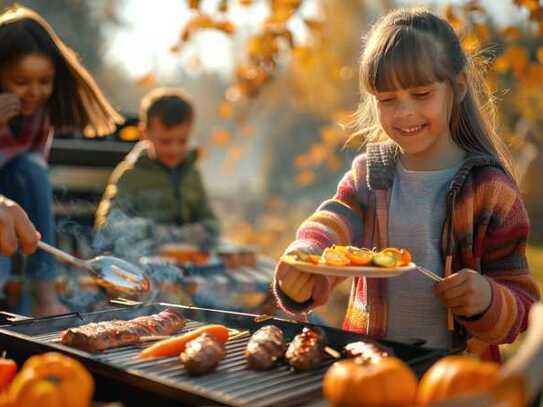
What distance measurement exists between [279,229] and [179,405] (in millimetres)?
10102

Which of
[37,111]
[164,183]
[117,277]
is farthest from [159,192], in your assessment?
[117,277]

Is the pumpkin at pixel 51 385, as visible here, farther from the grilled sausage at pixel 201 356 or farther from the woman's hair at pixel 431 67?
the woman's hair at pixel 431 67

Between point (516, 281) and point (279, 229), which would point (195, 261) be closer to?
point (516, 281)

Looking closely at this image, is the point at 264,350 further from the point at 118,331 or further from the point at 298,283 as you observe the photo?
the point at 118,331

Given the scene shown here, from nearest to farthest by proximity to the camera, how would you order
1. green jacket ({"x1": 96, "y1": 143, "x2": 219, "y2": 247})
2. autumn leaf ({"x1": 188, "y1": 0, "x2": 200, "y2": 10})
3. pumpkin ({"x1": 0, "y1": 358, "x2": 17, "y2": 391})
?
1. pumpkin ({"x1": 0, "y1": 358, "x2": 17, "y2": 391})
2. autumn leaf ({"x1": 188, "y1": 0, "x2": 200, "y2": 10})
3. green jacket ({"x1": 96, "y1": 143, "x2": 219, "y2": 247})

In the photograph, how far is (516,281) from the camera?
234cm

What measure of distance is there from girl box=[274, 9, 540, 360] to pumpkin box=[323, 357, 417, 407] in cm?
75

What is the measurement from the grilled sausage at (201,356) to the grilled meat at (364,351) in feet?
1.14

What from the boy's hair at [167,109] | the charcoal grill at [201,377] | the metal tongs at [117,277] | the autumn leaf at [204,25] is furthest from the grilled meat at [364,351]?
the boy's hair at [167,109]

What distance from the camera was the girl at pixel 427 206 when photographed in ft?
7.68

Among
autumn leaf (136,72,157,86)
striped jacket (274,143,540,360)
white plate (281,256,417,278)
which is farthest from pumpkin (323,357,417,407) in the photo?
autumn leaf (136,72,157,86)

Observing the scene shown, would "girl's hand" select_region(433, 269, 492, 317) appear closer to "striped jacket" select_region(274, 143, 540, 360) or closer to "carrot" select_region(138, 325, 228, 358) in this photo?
"striped jacket" select_region(274, 143, 540, 360)

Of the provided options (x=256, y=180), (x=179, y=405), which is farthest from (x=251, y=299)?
(x=256, y=180)

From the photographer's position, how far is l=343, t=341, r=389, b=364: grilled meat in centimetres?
182
